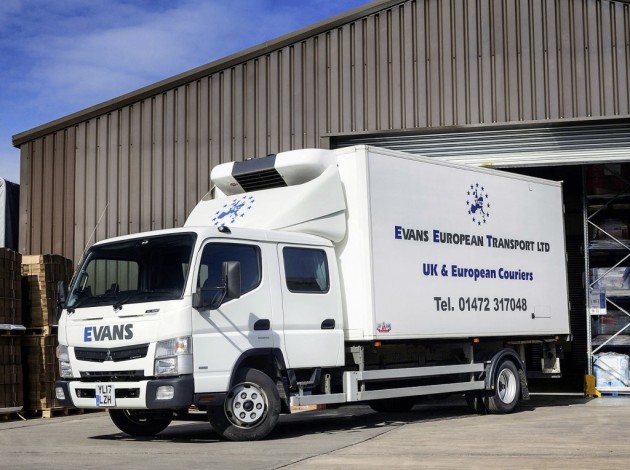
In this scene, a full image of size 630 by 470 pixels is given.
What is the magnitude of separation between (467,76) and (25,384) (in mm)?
9276

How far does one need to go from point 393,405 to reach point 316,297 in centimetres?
425

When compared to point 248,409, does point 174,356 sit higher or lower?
higher

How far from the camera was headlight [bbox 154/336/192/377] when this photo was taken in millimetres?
10359

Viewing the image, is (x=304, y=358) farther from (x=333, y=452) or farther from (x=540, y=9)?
(x=540, y=9)

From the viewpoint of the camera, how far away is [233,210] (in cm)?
1245

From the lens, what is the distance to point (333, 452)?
1001cm

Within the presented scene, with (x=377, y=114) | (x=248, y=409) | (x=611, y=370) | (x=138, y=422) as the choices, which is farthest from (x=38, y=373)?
(x=611, y=370)

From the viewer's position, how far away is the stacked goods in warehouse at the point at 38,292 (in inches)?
627

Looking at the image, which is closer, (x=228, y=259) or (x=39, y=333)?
(x=228, y=259)

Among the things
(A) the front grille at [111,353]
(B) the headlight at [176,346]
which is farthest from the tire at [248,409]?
(A) the front grille at [111,353]

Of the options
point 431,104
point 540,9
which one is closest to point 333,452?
point 431,104

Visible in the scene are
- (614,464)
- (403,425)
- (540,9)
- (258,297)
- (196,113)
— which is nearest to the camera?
(614,464)

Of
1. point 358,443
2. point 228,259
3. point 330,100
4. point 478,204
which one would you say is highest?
point 330,100

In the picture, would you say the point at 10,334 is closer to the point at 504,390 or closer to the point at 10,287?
the point at 10,287
